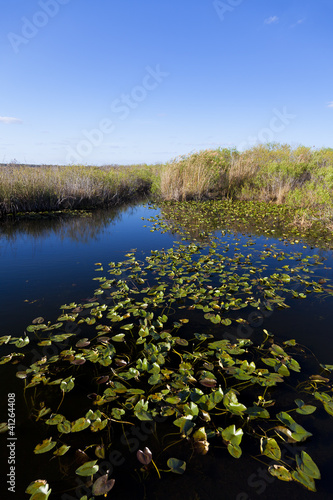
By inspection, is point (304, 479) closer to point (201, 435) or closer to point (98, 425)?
point (201, 435)

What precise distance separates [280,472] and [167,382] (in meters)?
1.05

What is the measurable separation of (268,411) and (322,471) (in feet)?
1.60

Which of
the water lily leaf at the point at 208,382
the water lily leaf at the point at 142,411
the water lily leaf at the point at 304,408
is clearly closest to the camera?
the water lily leaf at the point at 142,411

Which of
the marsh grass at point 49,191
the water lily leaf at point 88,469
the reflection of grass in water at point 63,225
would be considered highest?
the marsh grass at point 49,191

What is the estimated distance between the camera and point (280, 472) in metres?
1.56

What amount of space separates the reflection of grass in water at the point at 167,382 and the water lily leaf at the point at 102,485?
0.08 meters

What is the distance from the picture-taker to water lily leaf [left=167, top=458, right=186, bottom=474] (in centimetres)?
156

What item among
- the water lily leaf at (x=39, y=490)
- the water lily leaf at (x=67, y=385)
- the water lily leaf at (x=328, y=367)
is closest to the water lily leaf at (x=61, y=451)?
the water lily leaf at (x=39, y=490)

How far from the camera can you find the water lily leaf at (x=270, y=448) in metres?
1.63

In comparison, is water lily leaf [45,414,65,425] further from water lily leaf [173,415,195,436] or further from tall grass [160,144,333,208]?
tall grass [160,144,333,208]

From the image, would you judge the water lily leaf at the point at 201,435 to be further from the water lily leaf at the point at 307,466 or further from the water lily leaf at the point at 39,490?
the water lily leaf at the point at 39,490

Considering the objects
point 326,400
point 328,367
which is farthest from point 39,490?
point 328,367

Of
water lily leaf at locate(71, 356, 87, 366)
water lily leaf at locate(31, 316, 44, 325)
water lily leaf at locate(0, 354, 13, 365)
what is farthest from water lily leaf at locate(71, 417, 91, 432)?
water lily leaf at locate(31, 316, 44, 325)

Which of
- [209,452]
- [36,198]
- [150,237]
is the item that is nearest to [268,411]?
[209,452]
